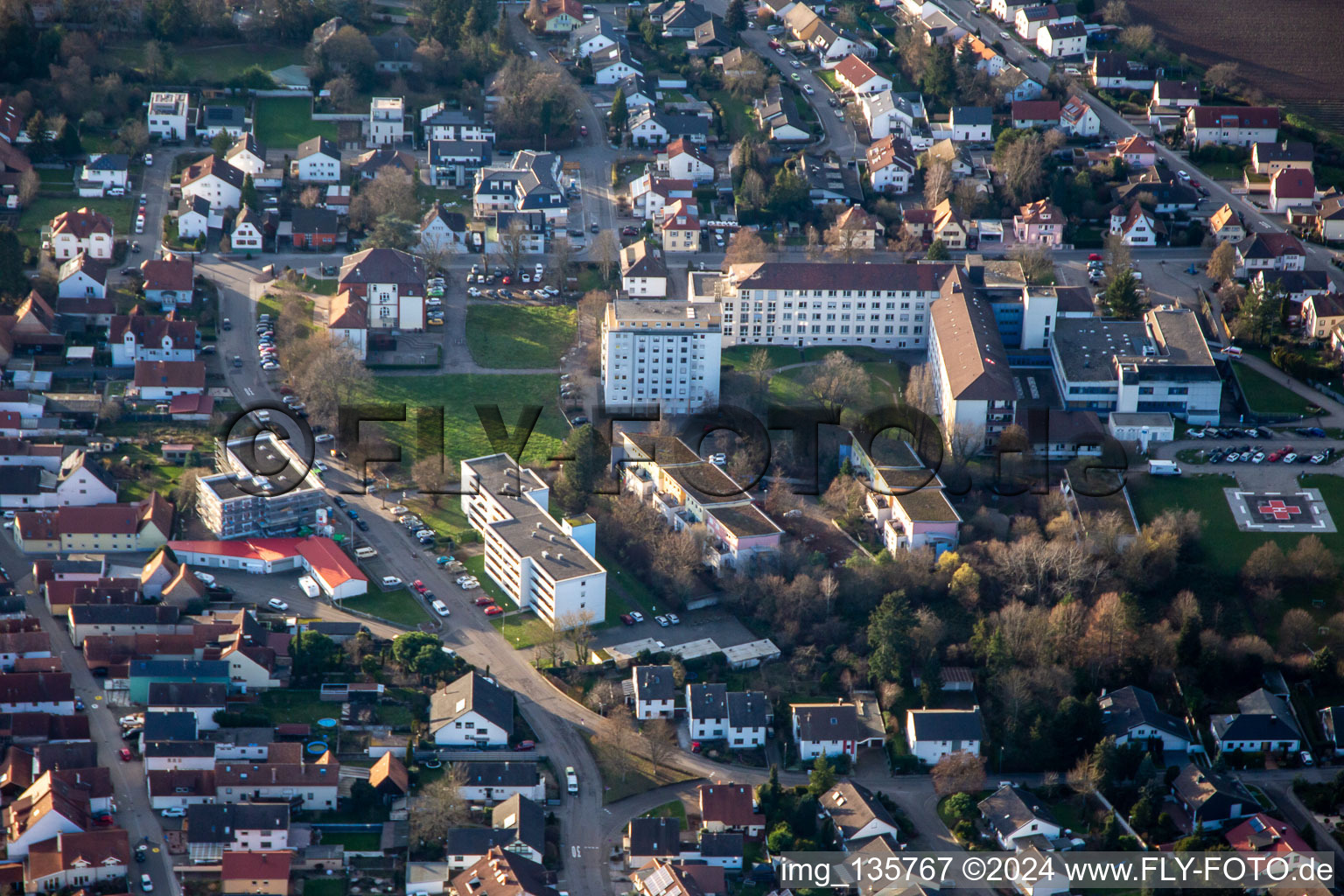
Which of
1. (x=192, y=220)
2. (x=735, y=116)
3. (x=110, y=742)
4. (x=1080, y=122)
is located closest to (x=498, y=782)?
(x=110, y=742)

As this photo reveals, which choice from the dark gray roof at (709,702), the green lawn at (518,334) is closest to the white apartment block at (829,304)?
the green lawn at (518,334)

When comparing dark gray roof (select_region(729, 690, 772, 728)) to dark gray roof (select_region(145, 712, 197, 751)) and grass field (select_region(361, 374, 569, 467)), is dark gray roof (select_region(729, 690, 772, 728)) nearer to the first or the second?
grass field (select_region(361, 374, 569, 467))

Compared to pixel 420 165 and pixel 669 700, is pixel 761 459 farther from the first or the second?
pixel 420 165

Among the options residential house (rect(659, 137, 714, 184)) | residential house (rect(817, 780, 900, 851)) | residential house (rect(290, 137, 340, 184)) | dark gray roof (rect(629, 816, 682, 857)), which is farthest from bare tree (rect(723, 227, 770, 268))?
dark gray roof (rect(629, 816, 682, 857))

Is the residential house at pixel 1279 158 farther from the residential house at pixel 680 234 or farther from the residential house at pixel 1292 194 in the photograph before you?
the residential house at pixel 680 234

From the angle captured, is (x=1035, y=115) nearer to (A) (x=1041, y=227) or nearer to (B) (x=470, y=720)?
(A) (x=1041, y=227)
